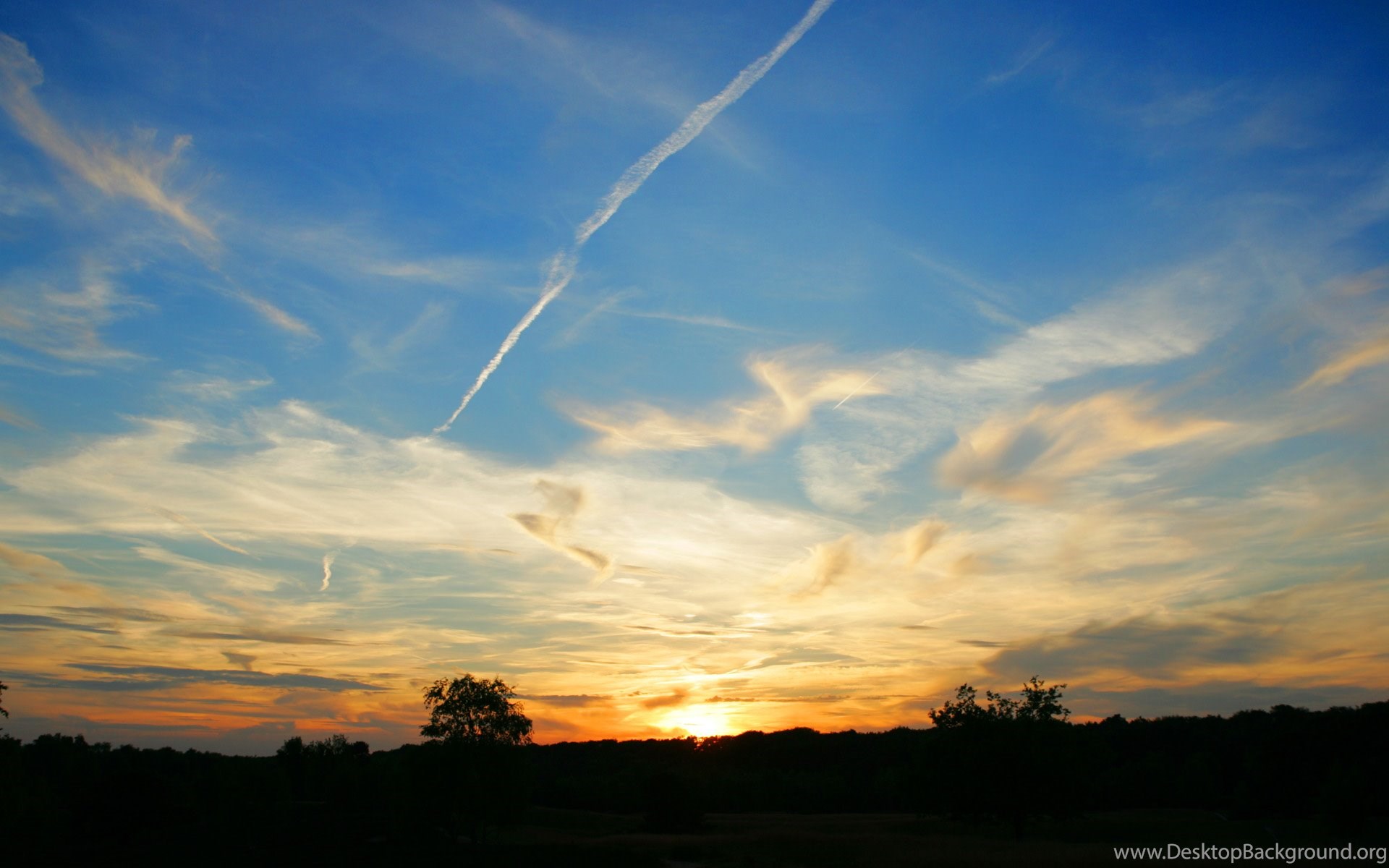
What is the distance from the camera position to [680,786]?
90688 millimetres

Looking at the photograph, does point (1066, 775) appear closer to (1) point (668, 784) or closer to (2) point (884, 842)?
(2) point (884, 842)

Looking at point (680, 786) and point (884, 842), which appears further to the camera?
point (680, 786)

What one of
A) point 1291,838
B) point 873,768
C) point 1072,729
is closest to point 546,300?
point 1072,729

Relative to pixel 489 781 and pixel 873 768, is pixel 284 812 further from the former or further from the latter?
pixel 873 768

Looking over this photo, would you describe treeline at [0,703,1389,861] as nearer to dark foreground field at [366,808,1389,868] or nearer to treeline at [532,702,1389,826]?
treeline at [532,702,1389,826]

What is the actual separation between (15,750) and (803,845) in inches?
1985

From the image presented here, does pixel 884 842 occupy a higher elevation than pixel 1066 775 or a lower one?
lower

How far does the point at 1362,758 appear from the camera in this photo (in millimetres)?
80125

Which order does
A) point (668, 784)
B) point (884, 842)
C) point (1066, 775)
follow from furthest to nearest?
point (668, 784) → point (884, 842) → point (1066, 775)

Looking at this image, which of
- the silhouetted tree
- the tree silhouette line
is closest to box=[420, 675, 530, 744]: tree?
the tree silhouette line

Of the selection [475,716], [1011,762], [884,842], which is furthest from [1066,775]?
[475,716]

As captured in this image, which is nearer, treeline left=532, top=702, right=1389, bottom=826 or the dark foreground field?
the dark foreground field

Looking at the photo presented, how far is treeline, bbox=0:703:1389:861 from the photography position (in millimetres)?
52250

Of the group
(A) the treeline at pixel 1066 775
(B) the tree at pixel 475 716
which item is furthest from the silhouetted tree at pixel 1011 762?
(B) the tree at pixel 475 716
